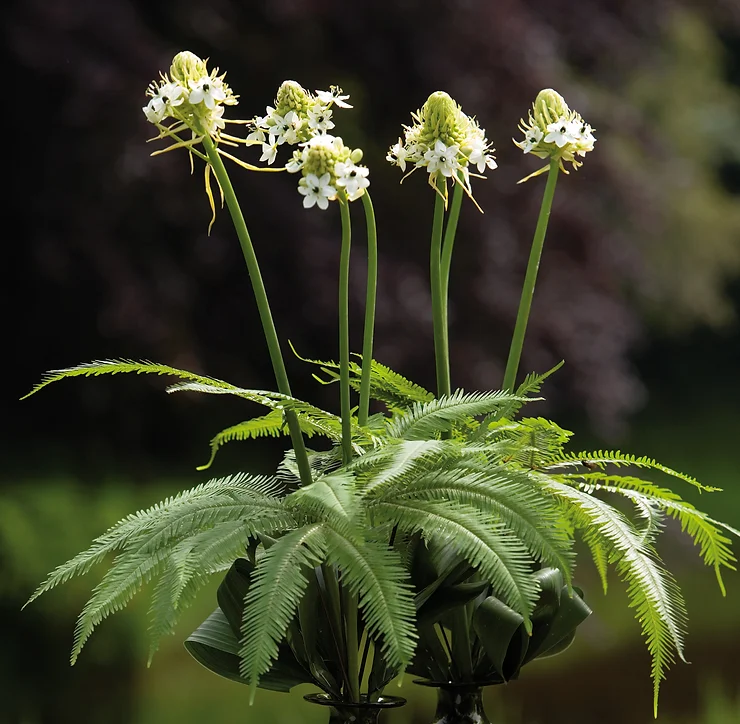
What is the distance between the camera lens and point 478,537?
583 millimetres

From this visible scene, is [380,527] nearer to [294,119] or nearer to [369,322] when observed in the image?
[369,322]

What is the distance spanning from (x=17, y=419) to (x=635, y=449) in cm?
267

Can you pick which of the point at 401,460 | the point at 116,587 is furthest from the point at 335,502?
the point at 116,587

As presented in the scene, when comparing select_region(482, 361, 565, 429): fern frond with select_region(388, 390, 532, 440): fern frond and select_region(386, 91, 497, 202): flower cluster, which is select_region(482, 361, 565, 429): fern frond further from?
select_region(386, 91, 497, 202): flower cluster

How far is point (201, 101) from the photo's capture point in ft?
2.02

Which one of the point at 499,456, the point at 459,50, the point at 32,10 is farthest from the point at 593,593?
the point at 499,456

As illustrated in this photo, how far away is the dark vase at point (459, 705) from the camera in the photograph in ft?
2.27

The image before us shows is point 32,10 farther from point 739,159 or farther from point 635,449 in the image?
point 739,159

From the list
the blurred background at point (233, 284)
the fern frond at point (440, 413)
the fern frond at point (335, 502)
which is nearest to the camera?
the fern frond at point (335, 502)

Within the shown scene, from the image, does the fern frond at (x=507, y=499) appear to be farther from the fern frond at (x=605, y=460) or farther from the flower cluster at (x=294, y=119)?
the flower cluster at (x=294, y=119)

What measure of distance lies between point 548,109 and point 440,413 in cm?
25

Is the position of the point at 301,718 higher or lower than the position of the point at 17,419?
lower

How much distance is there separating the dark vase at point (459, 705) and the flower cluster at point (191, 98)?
0.43 m

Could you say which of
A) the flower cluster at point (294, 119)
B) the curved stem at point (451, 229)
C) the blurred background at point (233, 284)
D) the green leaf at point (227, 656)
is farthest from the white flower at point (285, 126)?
the blurred background at point (233, 284)
